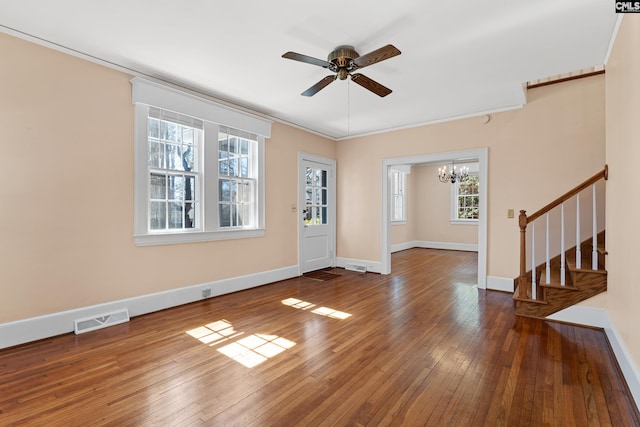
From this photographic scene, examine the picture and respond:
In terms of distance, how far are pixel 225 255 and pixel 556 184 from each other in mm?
4679

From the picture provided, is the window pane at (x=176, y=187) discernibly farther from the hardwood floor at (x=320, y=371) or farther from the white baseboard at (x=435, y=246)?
the white baseboard at (x=435, y=246)

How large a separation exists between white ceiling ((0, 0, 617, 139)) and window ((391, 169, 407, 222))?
494 cm

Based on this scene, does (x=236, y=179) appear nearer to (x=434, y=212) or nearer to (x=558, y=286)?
(x=558, y=286)

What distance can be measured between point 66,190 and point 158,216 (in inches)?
36.4

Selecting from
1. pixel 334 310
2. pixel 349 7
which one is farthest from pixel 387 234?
pixel 349 7

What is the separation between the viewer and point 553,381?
6.97 ft

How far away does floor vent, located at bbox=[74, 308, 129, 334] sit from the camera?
294 centimetres

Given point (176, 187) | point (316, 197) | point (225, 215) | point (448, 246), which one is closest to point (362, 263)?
point (316, 197)

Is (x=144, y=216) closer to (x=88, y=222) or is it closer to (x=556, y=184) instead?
(x=88, y=222)

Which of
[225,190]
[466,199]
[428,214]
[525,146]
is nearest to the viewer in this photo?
[525,146]

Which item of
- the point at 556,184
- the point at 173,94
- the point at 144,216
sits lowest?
the point at 144,216

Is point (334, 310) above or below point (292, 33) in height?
below

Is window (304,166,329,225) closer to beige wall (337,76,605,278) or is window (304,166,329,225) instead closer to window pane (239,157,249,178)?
beige wall (337,76,605,278)

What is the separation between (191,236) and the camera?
3.90 meters
